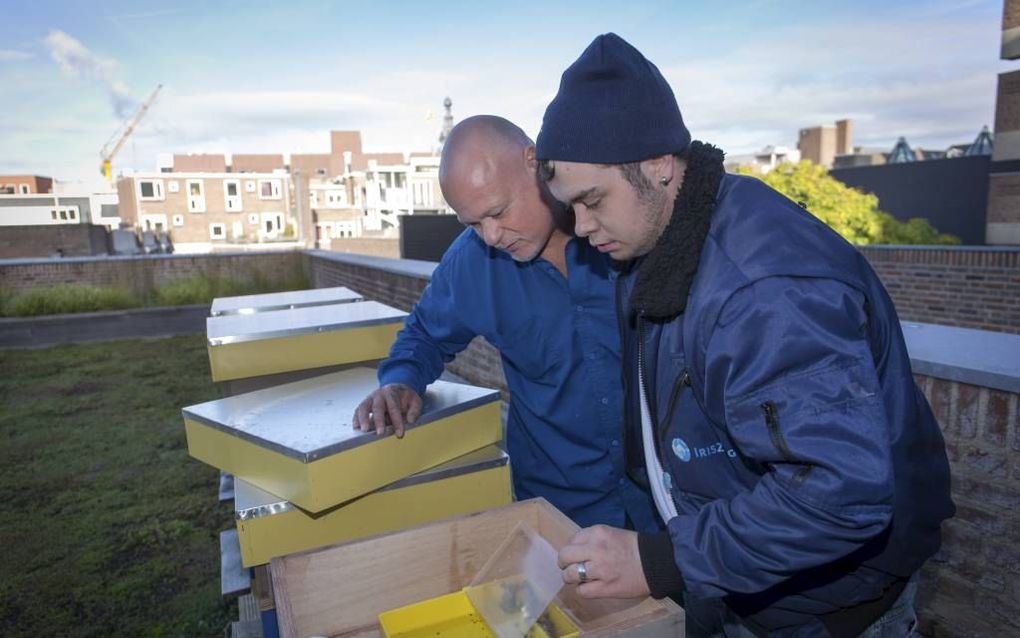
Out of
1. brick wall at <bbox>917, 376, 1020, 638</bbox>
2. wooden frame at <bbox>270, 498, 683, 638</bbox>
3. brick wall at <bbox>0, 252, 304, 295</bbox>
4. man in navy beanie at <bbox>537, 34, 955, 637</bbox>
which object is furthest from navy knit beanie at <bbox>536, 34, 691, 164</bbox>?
brick wall at <bbox>0, 252, 304, 295</bbox>

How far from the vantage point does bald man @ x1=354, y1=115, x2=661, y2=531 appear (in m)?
2.06

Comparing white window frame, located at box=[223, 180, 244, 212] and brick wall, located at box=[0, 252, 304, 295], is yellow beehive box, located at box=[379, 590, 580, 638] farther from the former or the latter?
white window frame, located at box=[223, 180, 244, 212]

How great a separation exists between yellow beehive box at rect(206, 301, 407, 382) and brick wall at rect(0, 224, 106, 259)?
3076 centimetres

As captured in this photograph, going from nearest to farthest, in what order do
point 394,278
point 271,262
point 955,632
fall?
1. point 955,632
2. point 394,278
3. point 271,262

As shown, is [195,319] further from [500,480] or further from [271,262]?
[500,480]

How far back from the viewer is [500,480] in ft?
7.06

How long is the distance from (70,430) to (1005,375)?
26.2ft

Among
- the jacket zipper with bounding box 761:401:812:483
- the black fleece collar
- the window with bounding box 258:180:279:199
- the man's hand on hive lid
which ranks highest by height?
the window with bounding box 258:180:279:199

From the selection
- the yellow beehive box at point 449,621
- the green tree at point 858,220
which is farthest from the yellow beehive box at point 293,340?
the green tree at point 858,220

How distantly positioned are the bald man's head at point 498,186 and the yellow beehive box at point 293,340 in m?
0.97

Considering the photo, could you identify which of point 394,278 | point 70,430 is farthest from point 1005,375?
point 70,430

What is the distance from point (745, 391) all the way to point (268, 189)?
63.8 meters

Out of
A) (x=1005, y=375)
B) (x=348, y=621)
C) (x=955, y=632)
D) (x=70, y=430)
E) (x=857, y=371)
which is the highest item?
(x=857, y=371)

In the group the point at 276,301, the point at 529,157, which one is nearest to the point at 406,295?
the point at 276,301
